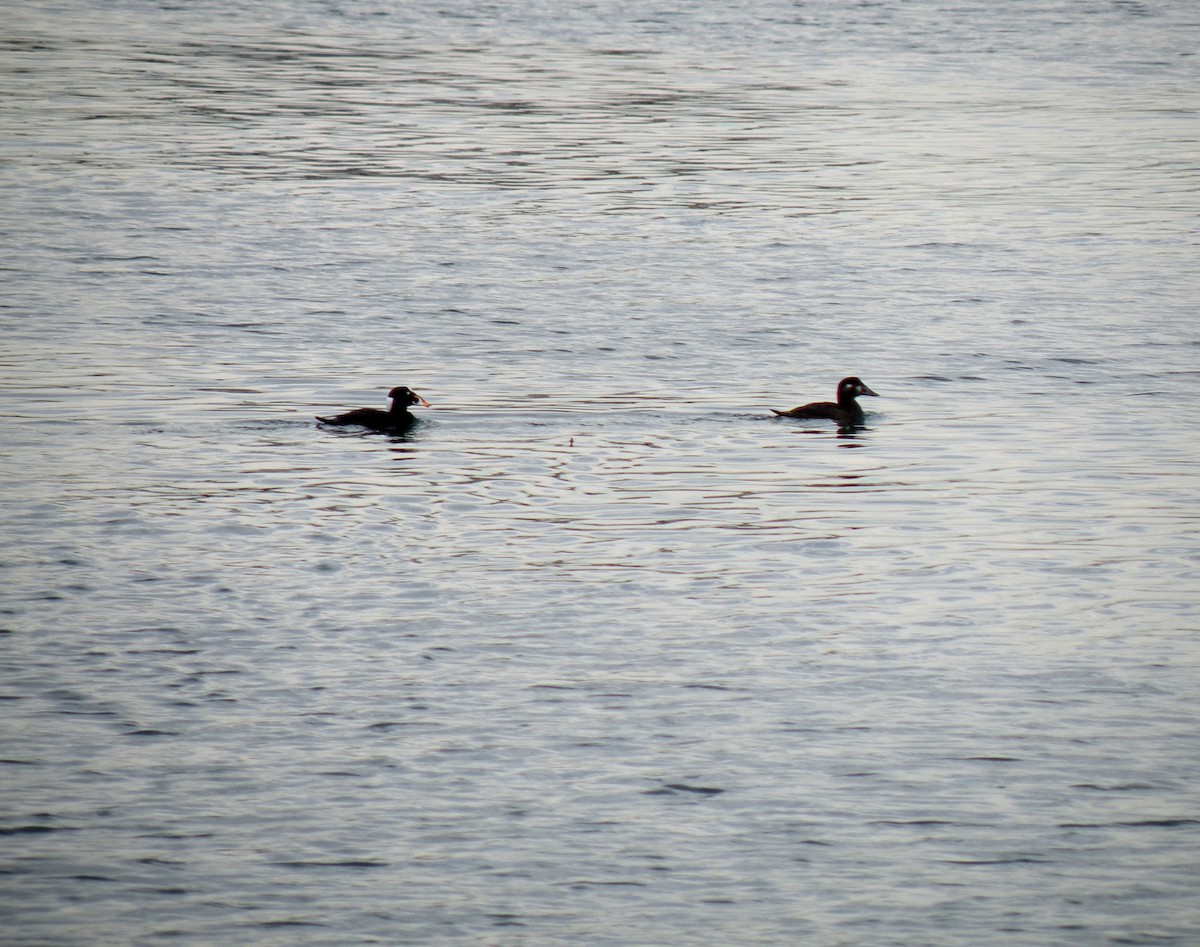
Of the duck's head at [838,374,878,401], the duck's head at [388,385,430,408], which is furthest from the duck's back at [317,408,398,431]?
the duck's head at [838,374,878,401]

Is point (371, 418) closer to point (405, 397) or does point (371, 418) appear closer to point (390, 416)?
point (390, 416)

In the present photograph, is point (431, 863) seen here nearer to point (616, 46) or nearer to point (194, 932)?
point (194, 932)

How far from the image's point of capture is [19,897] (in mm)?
9750

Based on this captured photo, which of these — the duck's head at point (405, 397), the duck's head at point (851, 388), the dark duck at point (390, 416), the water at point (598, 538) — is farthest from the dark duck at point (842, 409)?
the dark duck at point (390, 416)

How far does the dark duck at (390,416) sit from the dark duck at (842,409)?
353 cm

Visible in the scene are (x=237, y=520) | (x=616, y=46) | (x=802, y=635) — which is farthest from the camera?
(x=616, y=46)

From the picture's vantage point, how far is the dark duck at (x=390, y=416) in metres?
18.9

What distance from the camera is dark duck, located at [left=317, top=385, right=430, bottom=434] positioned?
18.9 metres

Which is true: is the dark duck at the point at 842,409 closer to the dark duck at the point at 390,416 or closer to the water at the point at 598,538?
the water at the point at 598,538

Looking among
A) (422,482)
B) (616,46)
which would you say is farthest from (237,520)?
(616,46)

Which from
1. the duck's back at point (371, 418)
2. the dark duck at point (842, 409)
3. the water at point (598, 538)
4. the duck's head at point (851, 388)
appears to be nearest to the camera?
the water at point (598, 538)

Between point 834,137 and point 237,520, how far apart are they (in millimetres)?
22916

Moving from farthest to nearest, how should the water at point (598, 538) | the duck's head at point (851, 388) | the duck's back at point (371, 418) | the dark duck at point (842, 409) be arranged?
the duck's head at point (851, 388) < the dark duck at point (842, 409) < the duck's back at point (371, 418) < the water at point (598, 538)

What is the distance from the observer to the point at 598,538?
15789 mm
